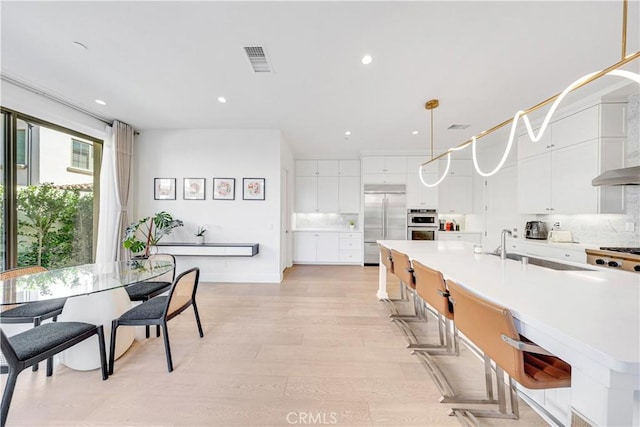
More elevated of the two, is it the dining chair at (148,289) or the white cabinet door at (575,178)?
the white cabinet door at (575,178)

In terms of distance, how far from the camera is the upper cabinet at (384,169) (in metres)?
5.64

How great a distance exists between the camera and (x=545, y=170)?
371 cm

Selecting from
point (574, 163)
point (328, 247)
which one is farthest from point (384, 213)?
point (574, 163)

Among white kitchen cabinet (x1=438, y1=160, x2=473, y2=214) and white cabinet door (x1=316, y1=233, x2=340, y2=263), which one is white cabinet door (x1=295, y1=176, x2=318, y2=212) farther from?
white kitchen cabinet (x1=438, y1=160, x2=473, y2=214)

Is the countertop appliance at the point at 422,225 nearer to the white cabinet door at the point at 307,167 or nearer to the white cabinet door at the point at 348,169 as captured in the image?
the white cabinet door at the point at 348,169

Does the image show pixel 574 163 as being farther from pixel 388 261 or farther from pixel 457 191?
pixel 388 261

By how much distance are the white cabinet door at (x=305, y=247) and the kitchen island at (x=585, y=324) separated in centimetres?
443

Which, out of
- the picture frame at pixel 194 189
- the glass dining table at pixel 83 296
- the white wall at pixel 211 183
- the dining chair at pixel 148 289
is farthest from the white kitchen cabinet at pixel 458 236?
the glass dining table at pixel 83 296

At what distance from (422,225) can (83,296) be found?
18.7 feet

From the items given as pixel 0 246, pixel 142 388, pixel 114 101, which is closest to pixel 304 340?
pixel 142 388

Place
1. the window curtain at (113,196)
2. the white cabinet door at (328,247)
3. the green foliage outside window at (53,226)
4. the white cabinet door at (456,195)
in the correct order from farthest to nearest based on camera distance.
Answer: the white cabinet door at (328,247)
the white cabinet door at (456,195)
the window curtain at (113,196)
the green foliage outside window at (53,226)

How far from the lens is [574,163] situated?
329 cm

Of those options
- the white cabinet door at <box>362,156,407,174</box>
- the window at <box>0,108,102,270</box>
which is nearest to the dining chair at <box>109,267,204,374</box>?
the window at <box>0,108,102,270</box>

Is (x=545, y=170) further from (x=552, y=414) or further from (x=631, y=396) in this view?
(x=631, y=396)
